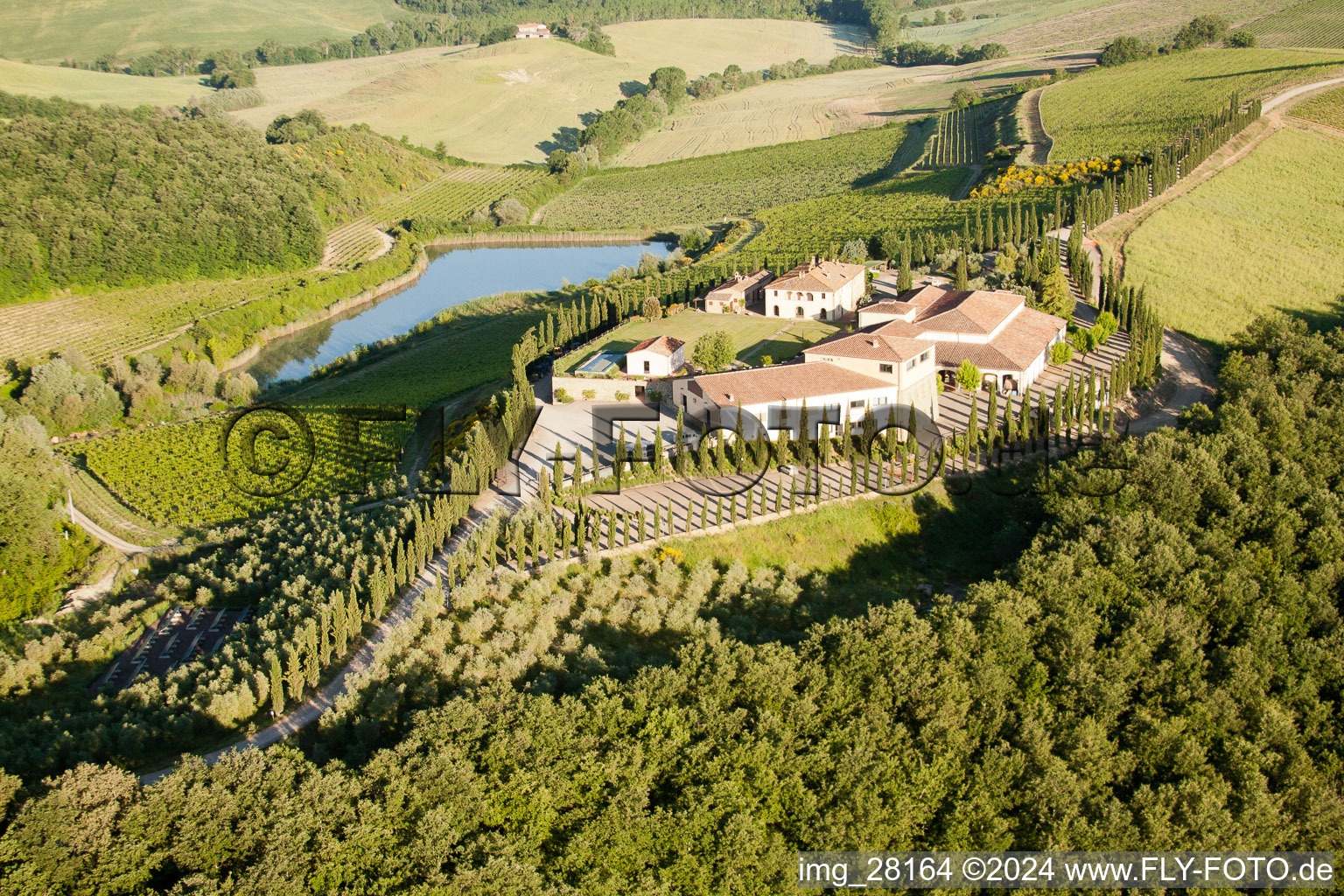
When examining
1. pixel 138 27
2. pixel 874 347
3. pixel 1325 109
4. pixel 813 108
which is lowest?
pixel 874 347

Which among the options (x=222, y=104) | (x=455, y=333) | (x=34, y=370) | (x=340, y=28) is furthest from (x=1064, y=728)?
(x=340, y=28)

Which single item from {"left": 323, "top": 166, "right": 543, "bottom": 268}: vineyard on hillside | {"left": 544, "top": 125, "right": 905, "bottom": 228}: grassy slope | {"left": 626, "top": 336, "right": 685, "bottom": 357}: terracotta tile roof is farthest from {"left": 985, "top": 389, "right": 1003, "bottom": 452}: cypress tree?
{"left": 323, "top": 166, "right": 543, "bottom": 268}: vineyard on hillside

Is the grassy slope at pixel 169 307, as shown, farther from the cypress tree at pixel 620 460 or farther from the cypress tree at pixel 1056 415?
the cypress tree at pixel 1056 415

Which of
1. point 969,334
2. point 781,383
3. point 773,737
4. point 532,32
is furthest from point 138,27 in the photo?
point 773,737

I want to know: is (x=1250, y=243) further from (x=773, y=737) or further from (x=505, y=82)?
(x=505, y=82)

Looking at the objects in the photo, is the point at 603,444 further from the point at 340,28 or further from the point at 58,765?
the point at 340,28

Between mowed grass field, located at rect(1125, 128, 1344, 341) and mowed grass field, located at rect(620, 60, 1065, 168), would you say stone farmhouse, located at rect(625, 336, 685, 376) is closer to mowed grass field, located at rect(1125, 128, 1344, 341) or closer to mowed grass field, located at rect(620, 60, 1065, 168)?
mowed grass field, located at rect(1125, 128, 1344, 341)

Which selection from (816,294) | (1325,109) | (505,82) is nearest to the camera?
(816,294)
